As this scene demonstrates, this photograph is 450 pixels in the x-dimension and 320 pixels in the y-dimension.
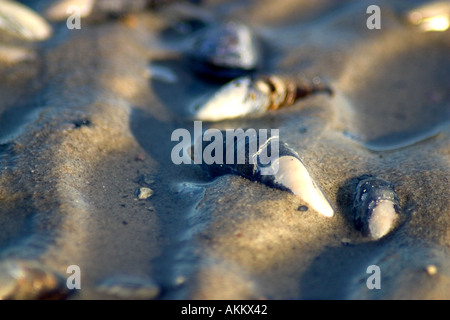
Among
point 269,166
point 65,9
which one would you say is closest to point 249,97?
point 269,166

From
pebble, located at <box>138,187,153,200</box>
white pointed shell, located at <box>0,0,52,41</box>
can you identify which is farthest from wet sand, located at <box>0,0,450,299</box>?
white pointed shell, located at <box>0,0,52,41</box>

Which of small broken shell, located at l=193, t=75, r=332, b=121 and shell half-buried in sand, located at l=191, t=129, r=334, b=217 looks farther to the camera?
small broken shell, located at l=193, t=75, r=332, b=121

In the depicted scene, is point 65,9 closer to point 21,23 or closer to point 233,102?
point 21,23

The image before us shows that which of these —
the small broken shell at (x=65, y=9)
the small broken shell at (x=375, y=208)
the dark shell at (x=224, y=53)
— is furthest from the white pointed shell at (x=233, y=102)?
the small broken shell at (x=65, y=9)

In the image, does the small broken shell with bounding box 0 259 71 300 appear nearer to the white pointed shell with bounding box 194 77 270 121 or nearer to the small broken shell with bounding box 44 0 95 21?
the white pointed shell with bounding box 194 77 270 121

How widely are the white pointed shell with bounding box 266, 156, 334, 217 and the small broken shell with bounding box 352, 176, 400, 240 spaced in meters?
0.16

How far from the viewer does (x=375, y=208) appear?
2346 mm

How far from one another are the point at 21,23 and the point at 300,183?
2.91 metres

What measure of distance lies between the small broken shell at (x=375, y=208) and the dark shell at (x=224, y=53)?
167 centimetres

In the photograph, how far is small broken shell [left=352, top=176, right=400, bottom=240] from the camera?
2.30 metres

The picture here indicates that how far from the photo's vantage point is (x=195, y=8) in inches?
182
